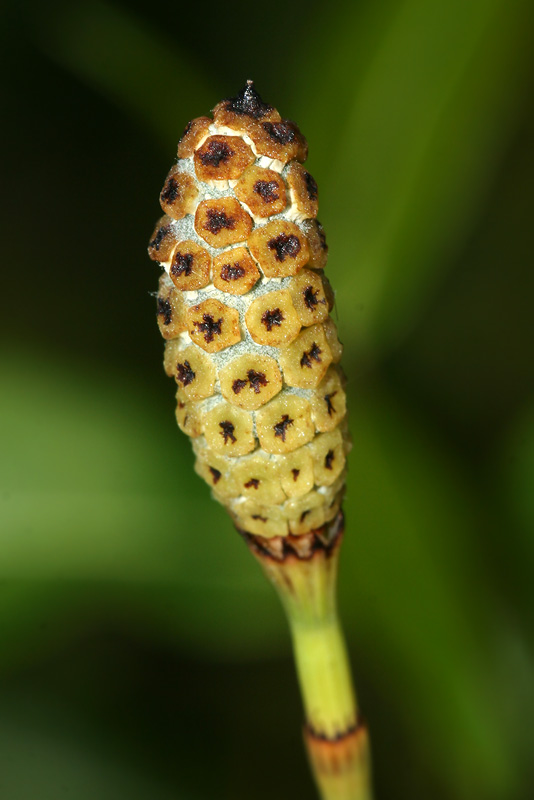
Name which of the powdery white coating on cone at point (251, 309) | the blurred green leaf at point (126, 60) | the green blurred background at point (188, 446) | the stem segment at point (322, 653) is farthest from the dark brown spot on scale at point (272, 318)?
the blurred green leaf at point (126, 60)

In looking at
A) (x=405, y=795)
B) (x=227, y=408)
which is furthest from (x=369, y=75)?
(x=405, y=795)

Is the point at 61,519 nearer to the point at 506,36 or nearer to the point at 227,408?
Result: the point at 227,408

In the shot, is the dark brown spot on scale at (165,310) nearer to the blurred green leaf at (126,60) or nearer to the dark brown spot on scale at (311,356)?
the dark brown spot on scale at (311,356)

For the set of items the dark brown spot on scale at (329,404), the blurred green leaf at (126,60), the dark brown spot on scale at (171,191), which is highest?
the blurred green leaf at (126,60)

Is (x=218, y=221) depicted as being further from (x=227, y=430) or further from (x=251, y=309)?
(x=227, y=430)

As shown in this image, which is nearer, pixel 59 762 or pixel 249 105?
pixel 249 105

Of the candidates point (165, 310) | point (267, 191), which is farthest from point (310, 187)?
point (165, 310)
